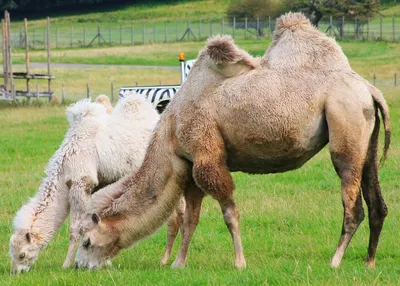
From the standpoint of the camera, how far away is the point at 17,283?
899cm

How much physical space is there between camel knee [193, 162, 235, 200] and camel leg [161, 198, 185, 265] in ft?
3.98

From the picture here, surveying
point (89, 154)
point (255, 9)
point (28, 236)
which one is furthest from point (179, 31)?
point (28, 236)

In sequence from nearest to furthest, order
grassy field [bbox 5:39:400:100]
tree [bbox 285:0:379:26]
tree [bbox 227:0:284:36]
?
grassy field [bbox 5:39:400:100], tree [bbox 285:0:379:26], tree [bbox 227:0:284:36]

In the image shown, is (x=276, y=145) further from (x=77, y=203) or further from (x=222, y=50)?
(x=77, y=203)

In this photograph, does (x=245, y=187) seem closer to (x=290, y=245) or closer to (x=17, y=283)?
(x=290, y=245)

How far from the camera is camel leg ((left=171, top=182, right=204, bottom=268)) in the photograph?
386 inches

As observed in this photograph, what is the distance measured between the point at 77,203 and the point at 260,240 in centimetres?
220

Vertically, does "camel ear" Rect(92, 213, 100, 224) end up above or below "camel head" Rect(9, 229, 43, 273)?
above

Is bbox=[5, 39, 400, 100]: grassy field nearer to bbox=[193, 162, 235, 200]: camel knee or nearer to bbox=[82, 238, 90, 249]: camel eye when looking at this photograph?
bbox=[82, 238, 90, 249]: camel eye

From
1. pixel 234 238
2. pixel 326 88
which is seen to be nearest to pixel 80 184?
pixel 234 238

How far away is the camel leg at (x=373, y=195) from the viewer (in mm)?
9453

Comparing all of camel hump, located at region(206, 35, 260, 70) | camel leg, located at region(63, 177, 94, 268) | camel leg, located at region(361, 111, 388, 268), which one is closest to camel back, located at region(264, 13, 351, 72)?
camel hump, located at region(206, 35, 260, 70)

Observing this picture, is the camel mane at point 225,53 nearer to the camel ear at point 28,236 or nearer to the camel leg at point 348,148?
the camel leg at point 348,148

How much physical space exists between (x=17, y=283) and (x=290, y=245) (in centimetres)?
339
